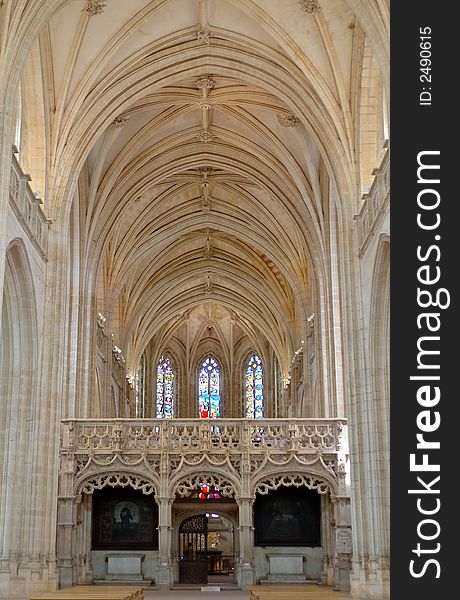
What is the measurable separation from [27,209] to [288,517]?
39.4 feet

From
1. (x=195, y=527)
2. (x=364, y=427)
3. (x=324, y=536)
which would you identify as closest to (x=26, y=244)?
(x=364, y=427)

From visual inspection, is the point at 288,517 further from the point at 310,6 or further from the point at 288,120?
the point at 310,6

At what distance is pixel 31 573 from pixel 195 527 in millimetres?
13447

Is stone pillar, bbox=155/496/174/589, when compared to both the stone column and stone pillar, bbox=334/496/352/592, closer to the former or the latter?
the stone column

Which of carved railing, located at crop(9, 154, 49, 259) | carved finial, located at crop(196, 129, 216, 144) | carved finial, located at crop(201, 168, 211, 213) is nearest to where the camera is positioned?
carved railing, located at crop(9, 154, 49, 259)

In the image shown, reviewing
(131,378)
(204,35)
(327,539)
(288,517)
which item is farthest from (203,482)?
(131,378)

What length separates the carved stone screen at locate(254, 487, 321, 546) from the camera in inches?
985

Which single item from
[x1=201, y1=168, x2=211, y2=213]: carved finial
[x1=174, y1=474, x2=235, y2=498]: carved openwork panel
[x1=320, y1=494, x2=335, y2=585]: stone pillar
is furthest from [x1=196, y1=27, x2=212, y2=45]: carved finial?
[x1=320, y1=494, x2=335, y2=585]: stone pillar

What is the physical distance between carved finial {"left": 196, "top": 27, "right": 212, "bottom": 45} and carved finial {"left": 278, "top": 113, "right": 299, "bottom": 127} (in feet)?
13.5

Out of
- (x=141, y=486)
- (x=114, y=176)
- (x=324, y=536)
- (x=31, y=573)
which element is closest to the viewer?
(x=31, y=573)

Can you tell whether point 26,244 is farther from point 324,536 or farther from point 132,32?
point 324,536

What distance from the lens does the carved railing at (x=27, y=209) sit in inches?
699

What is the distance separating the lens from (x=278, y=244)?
113 feet

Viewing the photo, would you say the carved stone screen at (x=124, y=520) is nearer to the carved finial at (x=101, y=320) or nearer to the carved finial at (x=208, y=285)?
the carved finial at (x=101, y=320)
